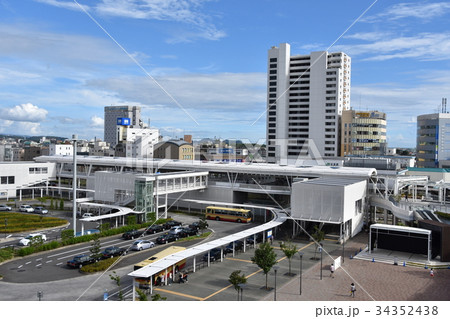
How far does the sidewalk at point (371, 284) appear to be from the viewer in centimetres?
1617

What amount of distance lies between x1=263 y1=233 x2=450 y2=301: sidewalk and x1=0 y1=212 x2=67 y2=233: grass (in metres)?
20.5

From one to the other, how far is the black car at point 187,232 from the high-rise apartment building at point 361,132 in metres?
50.8

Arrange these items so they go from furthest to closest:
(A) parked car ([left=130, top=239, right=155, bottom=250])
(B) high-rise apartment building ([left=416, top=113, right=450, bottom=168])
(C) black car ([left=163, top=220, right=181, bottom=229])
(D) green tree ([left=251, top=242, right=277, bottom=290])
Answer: (B) high-rise apartment building ([left=416, top=113, right=450, bottom=168]), (C) black car ([left=163, top=220, right=181, bottom=229]), (A) parked car ([left=130, top=239, right=155, bottom=250]), (D) green tree ([left=251, top=242, right=277, bottom=290])

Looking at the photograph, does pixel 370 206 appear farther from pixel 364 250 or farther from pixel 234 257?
pixel 234 257

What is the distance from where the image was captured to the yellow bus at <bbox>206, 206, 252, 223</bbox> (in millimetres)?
32719

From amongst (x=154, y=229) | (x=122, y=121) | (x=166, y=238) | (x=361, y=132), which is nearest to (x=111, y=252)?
(x=166, y=238)

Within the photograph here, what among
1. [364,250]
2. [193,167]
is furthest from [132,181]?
[364,250]

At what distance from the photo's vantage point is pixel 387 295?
16359 millimetres

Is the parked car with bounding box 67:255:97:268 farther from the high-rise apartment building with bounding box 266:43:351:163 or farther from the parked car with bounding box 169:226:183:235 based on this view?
the high-rise apartment building with bounding box 266:43:351:163

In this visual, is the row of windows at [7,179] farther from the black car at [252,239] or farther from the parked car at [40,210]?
the black car at [252,239]

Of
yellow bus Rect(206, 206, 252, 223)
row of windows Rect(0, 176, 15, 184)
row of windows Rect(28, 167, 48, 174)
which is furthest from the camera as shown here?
row of windows Rect(28, 167, 48, 174)

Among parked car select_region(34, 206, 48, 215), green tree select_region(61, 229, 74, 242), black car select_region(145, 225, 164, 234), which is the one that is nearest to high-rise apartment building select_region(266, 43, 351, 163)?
parked car select_region(34, 206, 48, 215)

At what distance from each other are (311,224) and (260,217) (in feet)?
18.2
